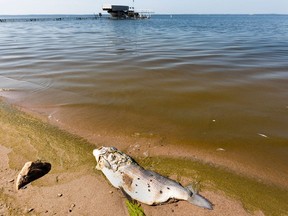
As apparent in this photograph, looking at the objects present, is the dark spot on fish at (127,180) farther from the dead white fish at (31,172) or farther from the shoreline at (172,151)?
the dead white fish at (31,172)

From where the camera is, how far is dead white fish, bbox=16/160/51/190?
4137mm

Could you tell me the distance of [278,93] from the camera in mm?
8234

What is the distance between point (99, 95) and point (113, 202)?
200 inches

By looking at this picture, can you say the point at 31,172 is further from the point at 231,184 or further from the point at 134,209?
the point at 231,184

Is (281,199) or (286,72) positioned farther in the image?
(286,72)

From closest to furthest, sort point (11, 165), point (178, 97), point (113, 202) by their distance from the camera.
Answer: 1. point (113, 202)
2. point (11, 165)
3. point (178, 97)

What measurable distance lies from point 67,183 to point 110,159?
851 millimetres

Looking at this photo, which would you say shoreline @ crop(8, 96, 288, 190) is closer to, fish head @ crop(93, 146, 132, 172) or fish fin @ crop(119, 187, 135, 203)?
fish head @ crop(93, 146, 132, 172)

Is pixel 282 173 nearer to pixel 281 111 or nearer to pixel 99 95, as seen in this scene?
pixel 281 111

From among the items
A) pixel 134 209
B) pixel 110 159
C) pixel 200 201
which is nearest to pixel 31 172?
pixel 110 159

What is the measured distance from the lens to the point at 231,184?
4.24 meters

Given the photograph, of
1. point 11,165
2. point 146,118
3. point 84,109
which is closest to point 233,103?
point 146,118

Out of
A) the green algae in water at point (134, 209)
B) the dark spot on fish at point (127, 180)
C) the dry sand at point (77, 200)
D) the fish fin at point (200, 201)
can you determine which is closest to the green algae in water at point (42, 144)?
the dry sand at point (77, 200)

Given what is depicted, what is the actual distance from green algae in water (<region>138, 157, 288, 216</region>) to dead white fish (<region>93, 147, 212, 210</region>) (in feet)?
1.57
